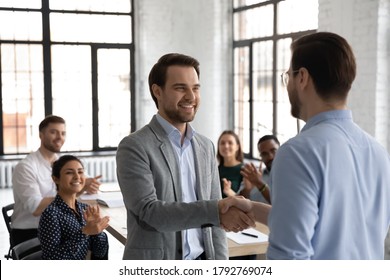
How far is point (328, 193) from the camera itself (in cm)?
125

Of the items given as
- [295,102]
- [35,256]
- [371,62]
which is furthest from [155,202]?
[371,62]

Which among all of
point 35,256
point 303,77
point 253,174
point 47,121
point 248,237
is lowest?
point 35,256

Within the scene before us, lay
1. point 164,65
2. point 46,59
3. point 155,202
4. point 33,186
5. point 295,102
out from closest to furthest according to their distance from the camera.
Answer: point 295,102, point 155,202, point 164,65, point 33,186, point 46,59

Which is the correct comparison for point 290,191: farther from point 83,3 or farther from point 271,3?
point 83,3

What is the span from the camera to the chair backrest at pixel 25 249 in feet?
9.71

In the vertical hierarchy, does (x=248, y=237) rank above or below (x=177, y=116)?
below

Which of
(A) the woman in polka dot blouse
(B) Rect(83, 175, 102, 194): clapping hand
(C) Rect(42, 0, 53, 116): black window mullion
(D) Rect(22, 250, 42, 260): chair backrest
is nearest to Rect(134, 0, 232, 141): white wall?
(C) Rect(42, 0, 53, 116): black window mullion

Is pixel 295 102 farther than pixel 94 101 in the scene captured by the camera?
No

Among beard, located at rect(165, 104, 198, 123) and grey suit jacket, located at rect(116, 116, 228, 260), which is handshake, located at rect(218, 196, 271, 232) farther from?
beard, located at rect(165, 104, 198, 123)

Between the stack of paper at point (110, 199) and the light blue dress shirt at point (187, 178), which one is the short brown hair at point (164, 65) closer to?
the light blue dress shirt at point (187, 178)

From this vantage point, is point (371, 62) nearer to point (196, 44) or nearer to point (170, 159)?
point (170, 159)

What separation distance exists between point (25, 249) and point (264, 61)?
18.1ft

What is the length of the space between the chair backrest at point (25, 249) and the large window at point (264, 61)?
4360 mm

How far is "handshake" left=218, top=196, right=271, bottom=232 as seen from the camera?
1.90m
